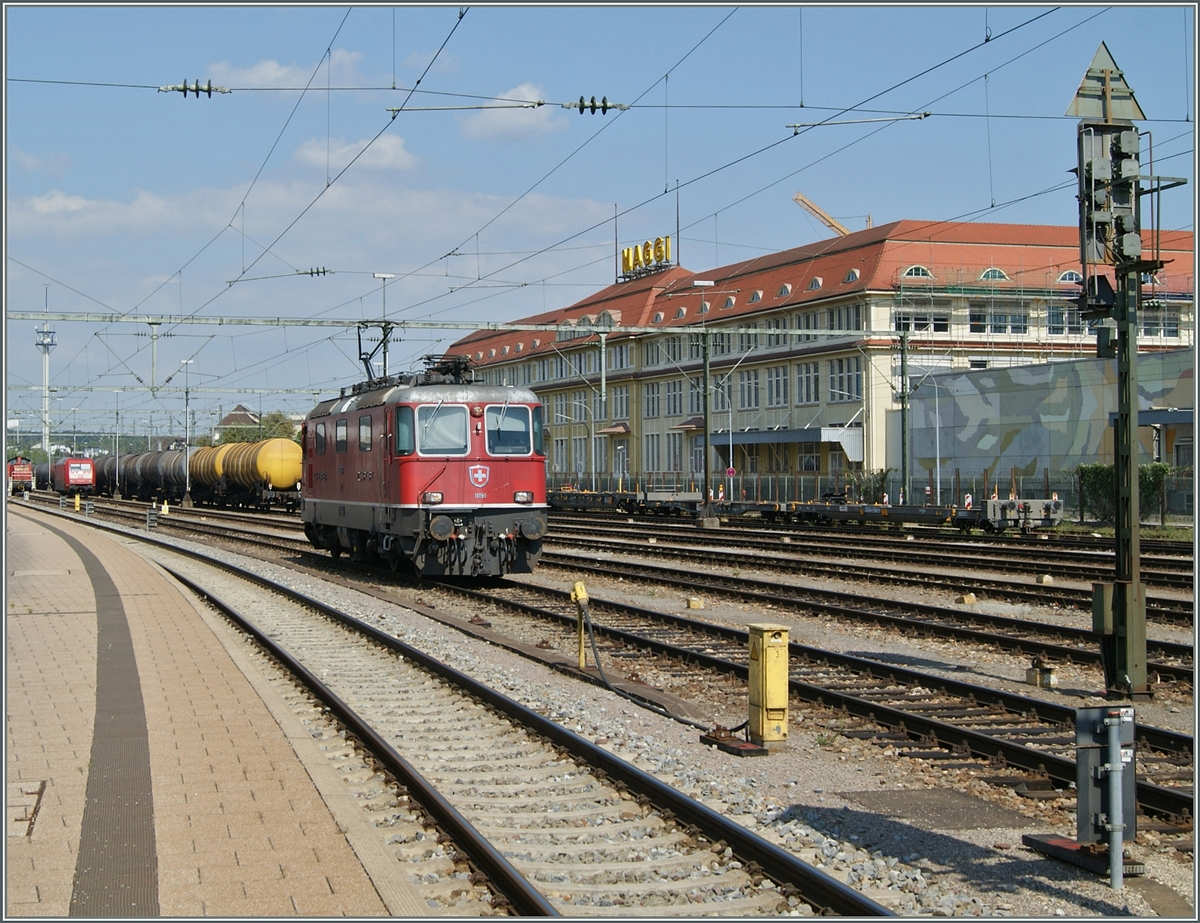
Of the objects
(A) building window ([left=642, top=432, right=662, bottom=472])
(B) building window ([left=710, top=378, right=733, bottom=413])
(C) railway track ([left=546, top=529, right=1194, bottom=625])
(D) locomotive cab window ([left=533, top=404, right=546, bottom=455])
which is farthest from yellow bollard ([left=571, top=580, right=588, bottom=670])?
(A) building window ([left=642, top=432, right=662, bottom=472])

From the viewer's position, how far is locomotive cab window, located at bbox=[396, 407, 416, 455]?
20.1 meters

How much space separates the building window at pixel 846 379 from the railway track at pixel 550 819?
1918 inches

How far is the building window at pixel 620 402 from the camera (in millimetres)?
81875

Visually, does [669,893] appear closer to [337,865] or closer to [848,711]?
[337,865]

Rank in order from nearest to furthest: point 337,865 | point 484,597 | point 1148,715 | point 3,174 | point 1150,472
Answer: point 337,865
point 3,174
point 1148,715
point 484,597
point 1150,472

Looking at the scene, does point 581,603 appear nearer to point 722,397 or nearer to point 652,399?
point 722,397

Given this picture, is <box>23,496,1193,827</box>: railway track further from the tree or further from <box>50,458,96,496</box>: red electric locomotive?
the tree

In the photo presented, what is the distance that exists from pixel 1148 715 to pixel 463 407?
12483 millimetres

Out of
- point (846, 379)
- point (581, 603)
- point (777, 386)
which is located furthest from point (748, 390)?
point (581, 603)

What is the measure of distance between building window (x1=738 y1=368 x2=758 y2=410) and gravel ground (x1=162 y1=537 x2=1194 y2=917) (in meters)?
56.2

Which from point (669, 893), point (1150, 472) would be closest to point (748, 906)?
point (669, 893)

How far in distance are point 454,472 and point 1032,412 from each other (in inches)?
1279

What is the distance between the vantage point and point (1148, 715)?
10.5 meters

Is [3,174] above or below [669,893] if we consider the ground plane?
above
